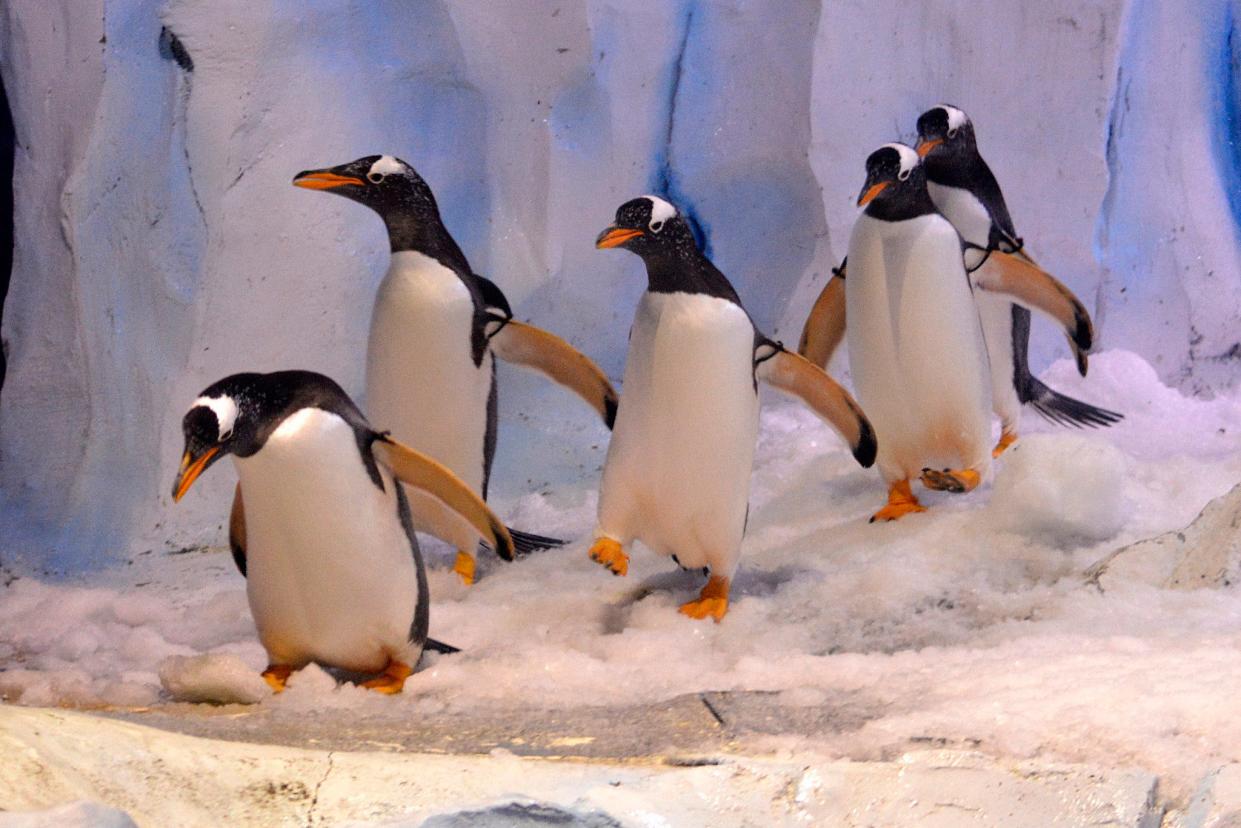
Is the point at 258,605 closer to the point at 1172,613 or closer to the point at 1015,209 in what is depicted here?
the point at 1172,613

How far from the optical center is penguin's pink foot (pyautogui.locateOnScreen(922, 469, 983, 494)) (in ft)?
9.80

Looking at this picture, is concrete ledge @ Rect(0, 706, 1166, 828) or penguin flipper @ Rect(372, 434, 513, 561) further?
penguin flipper @ Rect(372, 434, 513, 561)

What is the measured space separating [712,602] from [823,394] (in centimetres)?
47

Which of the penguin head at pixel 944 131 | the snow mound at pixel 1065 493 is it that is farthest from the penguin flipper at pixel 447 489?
the penguin head at pixel 944 131

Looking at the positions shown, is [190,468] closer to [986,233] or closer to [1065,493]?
[1065,493]

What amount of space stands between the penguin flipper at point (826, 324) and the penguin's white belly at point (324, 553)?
4.74 ft

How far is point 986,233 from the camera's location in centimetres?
333

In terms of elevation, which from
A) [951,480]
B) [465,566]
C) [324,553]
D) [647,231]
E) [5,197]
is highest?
[647,231]

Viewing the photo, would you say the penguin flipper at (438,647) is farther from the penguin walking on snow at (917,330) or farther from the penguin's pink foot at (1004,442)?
the penguin's pink foot at (1004,442)

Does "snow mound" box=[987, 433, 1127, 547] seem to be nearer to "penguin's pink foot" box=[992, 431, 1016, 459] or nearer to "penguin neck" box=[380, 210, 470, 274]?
"penguin's pink foot" box=[992, 431, 1016, 459]

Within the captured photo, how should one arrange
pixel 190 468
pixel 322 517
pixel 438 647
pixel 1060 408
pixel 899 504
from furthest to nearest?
pixel 1060 408, pixel 899 504, pixel 438 647, pixel 322 517, pixel 190 468

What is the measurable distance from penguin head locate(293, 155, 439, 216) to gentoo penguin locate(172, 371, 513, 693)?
2.77 ft

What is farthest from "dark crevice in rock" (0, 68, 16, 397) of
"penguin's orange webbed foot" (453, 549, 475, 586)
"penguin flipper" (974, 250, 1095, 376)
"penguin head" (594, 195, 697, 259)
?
"penguin flipper" (974, 250, 1095, 376)

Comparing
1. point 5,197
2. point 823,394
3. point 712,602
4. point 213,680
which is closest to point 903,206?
point 823,394
